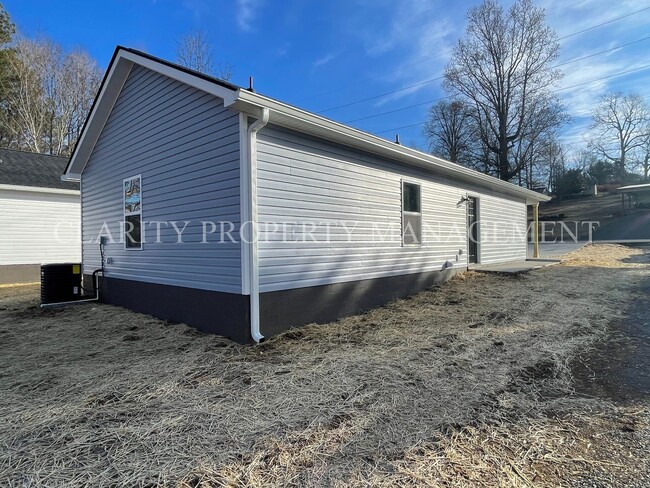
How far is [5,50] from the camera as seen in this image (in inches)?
851

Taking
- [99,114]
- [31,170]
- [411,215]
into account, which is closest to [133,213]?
[99,114]

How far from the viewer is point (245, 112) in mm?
4660

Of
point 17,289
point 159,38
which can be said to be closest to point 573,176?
point 159,38

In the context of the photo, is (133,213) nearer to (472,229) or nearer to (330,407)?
(330,407)

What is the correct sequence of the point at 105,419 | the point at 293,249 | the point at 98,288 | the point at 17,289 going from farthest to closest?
the point at 17,289
the point at 98,288
the point at 293,249
the point at 105,419

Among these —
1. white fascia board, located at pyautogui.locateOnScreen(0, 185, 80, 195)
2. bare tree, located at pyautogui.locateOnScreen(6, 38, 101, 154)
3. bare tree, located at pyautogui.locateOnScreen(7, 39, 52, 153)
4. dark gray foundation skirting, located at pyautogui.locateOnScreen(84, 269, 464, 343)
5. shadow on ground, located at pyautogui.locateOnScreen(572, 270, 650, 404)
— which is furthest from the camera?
bare tree, located at pyautogui.locateOnScreen(6, 38, 101, 154)

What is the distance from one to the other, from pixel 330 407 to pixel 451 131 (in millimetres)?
35380

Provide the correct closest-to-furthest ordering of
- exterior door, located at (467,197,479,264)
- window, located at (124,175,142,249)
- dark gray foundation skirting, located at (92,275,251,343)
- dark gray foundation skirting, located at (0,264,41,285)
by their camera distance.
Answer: dark gray foundation skirting, located at (92,275,251,343) < window, located at (124,175,142,249) < exterior door, located at (467,197,479,264) < dark gray foundation skirting, located at (0,264,41,285)

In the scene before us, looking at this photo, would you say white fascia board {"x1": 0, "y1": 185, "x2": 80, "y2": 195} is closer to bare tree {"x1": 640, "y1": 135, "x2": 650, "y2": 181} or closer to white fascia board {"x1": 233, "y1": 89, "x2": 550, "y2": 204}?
white fascia board {"x1": 233, "y1": 89, "x2": 550, "y2": 204}

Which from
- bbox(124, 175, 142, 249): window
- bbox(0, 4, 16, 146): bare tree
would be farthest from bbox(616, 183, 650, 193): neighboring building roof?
bbox(0, 4, 16, 146): bare tree

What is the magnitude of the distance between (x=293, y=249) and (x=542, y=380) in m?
3.24

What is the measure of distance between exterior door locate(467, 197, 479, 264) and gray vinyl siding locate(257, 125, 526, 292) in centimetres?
→ 173

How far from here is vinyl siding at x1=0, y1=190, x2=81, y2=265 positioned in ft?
37.5

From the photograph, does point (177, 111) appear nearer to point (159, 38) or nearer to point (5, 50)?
point (159, 38)
